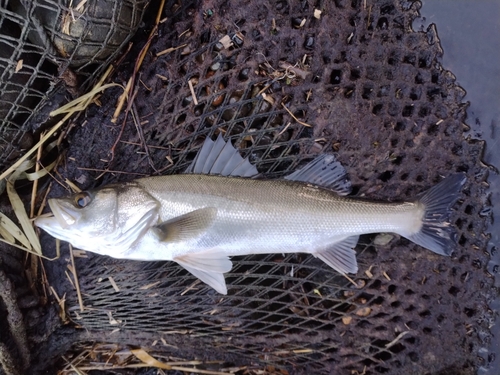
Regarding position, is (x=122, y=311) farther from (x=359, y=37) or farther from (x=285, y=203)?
(x=359, y=37)

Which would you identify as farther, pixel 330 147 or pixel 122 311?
pixel 122 311

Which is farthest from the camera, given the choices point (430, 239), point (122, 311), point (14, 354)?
point (122, 311)

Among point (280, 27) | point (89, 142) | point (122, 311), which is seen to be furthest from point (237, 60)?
point (122, 311)

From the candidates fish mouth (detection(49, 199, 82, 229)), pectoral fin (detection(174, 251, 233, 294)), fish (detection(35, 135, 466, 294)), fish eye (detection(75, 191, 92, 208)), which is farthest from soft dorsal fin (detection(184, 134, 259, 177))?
fish mouth (detection(49, 199, 82, 229))

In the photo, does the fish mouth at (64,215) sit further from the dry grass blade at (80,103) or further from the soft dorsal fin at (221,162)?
the soft dorsal fin at (221,162)

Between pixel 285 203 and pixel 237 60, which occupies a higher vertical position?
pixel 237 60

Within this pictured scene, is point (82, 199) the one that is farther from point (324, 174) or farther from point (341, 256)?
point (341, 256)
